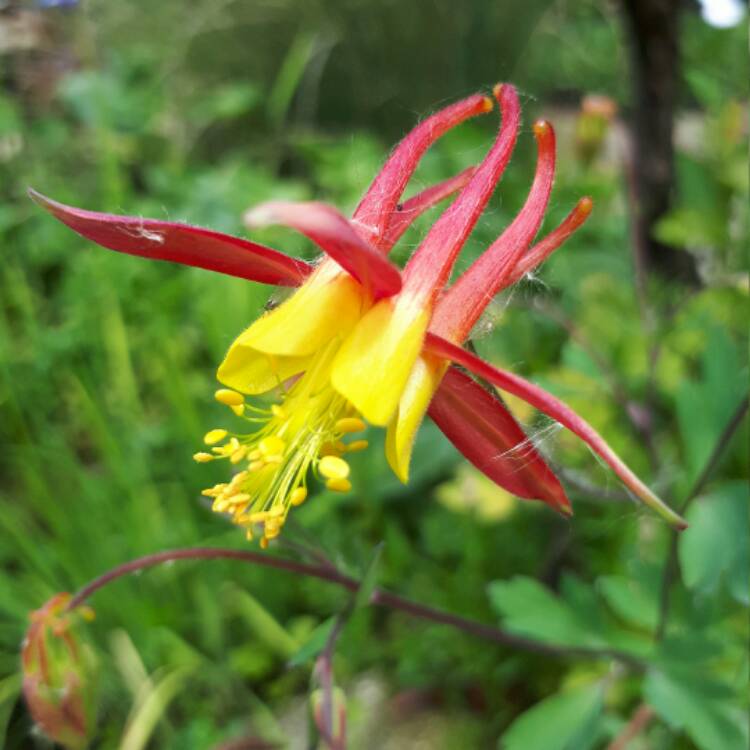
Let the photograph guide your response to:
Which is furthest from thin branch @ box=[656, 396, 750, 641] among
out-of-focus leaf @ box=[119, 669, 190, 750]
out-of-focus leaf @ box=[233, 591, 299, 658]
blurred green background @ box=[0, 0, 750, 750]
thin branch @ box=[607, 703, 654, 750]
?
out-of-focus leaf @ box=[119, 669, 190, 750]

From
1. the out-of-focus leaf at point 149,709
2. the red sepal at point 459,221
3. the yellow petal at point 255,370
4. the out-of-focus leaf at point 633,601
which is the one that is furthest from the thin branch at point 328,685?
the out-of-focus leaf at point 149,709

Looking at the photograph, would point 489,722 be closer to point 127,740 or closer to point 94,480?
point 127,740

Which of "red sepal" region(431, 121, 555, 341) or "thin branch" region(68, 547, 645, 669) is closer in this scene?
"red sepal" region(431, 121, 555, 341)

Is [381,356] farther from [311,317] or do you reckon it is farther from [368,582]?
[368,582]

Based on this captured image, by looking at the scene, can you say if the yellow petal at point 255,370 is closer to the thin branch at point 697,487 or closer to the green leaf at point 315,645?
the green leaf at point 315,645

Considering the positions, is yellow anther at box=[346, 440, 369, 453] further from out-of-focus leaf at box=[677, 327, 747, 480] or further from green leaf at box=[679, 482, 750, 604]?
out-of-focus leaf at box=[677, 327, 747, 480]

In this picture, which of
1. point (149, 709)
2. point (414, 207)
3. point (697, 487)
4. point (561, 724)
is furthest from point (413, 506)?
point (414, 207)
